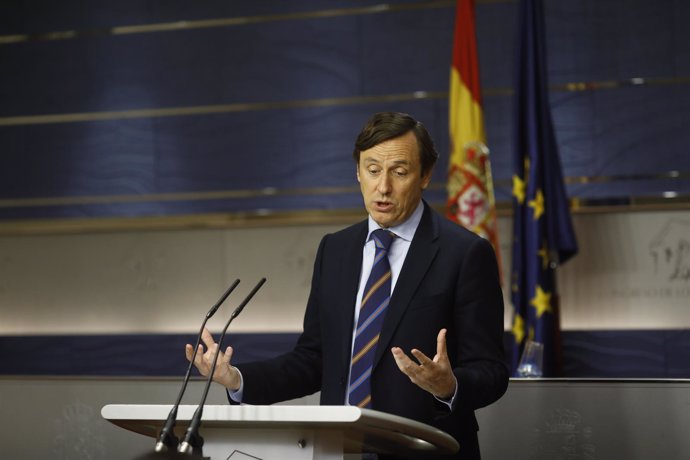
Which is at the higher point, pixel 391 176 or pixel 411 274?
pixel 391 176

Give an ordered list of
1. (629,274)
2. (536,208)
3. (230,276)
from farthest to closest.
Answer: (230,276) → (629,274) → (536,208)

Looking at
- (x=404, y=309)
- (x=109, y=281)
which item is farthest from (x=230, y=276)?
(x=404, y=309)

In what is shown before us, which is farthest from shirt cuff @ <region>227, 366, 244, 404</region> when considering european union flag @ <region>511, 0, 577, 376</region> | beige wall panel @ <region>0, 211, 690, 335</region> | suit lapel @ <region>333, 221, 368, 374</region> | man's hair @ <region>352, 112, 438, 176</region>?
beige wall panel @ <region>0, 211, 690, 335</region>

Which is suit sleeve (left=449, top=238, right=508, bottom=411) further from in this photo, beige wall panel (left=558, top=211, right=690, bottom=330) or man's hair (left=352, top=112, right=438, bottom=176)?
beige wall panel (left=558, top=211, right=690, bottom=330)

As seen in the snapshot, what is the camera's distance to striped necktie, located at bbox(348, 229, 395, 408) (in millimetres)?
2166

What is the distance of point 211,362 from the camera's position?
6.65ft

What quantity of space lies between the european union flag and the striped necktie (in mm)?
2444

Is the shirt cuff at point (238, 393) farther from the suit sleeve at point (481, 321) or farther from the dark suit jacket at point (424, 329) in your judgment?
the suit sleeve at point (481, 321)

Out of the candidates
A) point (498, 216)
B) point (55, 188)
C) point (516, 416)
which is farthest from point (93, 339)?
point (516, 416)

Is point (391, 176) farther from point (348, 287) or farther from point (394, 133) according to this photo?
point (348, 287)

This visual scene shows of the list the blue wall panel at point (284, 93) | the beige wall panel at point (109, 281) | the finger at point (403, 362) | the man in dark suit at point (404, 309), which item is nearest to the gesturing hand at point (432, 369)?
the finger at point (403, 362)

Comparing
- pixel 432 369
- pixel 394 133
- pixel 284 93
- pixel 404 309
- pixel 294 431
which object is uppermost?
pixel 284 93

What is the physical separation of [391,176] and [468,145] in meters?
2.70

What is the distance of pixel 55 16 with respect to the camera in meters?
6.16
